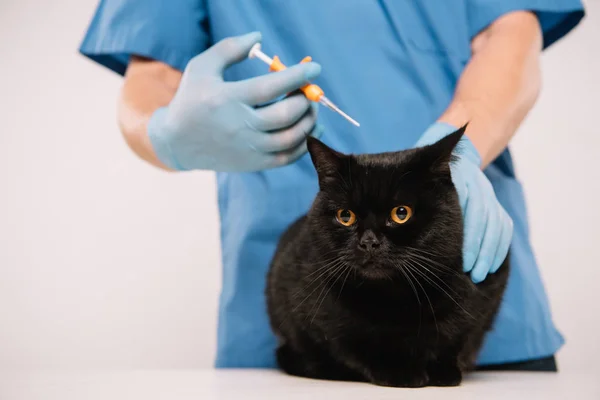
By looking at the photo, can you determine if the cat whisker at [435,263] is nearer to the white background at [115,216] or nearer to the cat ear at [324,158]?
the cat ear at [324,158]

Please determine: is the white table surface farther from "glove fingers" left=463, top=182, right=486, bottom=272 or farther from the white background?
the white background

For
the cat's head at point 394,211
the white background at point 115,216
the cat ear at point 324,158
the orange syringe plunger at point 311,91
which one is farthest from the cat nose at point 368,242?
the white background at point 115,216

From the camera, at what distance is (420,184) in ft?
2.30

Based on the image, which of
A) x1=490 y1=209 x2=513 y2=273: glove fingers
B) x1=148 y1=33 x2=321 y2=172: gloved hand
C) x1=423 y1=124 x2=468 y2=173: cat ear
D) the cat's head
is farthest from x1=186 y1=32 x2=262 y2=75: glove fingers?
x1=490 y1=209 x2=513 y2=273: glove fingers

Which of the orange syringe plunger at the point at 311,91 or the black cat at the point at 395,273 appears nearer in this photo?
the black cat at the point at 395,273

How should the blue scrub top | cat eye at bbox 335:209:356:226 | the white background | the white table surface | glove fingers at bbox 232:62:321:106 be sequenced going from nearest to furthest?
the white table surface, cat eye at bbox 335:209:356:226, glove fingers at bbox 232:62:321:106, the blue scrub top, the white background

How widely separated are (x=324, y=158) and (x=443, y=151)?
0.49 feet

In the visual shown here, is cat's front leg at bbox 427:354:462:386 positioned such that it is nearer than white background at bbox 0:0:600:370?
Yes

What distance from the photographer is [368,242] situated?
0.66 metres

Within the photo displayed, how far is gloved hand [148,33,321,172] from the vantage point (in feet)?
2.77

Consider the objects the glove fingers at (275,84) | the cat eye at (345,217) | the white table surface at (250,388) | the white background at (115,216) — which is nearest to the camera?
the white table surface at (250,388)

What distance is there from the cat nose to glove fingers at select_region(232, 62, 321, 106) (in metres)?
0.26

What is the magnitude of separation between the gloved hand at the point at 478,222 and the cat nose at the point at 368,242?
13cm

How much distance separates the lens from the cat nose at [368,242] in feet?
2.17
